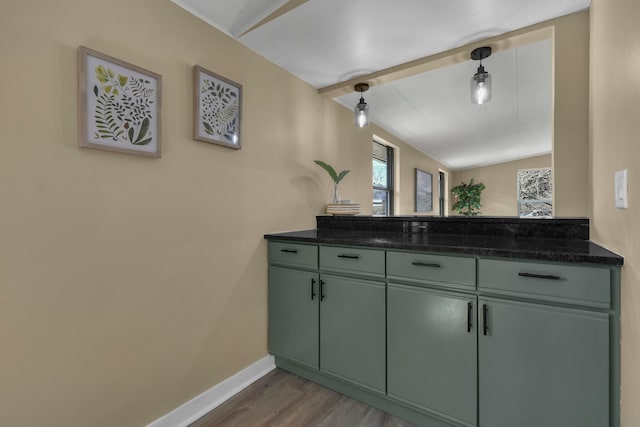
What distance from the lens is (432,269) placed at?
4.60 ft

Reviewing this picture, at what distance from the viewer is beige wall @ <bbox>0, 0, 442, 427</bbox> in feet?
3.43

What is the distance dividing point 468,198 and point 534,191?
1531mm

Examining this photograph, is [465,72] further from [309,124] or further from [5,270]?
[5,270]

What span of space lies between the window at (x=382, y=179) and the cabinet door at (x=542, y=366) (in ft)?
7.88

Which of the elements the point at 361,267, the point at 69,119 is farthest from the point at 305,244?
the point at 69,119

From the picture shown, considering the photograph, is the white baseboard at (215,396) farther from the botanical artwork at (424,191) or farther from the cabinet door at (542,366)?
the botanical artwork at (424,191)

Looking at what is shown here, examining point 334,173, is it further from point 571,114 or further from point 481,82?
point 571,114

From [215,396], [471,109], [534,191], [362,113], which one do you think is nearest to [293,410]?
[215,396]

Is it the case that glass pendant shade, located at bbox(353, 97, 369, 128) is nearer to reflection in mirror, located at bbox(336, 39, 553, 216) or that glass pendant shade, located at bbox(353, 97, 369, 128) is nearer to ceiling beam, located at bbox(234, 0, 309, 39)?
Result: reflection in mirror, located at bbox(336, 39, 553, 216)

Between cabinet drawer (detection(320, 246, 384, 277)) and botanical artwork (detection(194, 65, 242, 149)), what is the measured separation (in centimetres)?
86

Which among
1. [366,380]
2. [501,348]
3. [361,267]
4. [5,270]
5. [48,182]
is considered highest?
[48,182]

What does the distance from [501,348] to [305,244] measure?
1115 millimetres

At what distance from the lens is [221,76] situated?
1.70 m

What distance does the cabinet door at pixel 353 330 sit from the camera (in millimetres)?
1566
